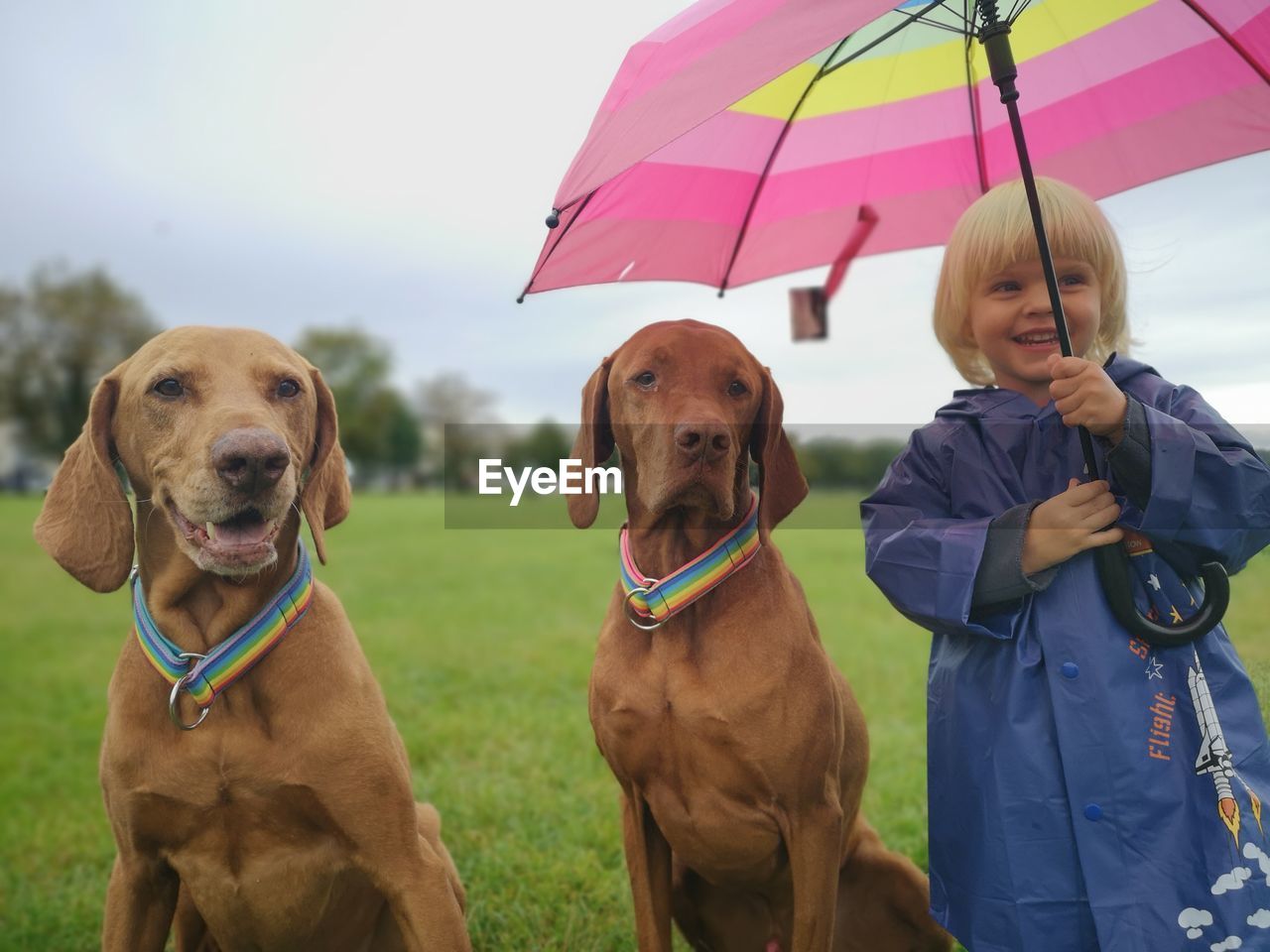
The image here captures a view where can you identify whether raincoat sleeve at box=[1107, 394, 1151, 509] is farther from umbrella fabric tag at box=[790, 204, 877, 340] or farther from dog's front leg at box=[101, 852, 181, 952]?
dog's front leg at box=[101, 852, 181, 952]

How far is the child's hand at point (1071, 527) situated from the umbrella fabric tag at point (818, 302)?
1.24 m

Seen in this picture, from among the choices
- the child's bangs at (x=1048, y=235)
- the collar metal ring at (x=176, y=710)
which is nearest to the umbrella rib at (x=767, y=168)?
the child's bangs at (x=1048, y=235)

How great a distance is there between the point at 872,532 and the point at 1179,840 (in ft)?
3.34

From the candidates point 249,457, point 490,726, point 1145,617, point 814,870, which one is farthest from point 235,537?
point 490,726

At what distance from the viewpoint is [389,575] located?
15289 millimetres

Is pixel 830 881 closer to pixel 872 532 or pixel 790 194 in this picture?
pixel 872 532

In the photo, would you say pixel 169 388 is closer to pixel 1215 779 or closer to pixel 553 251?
pixel 553 251

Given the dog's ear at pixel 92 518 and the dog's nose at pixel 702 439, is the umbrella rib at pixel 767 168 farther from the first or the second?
the dog's ear at pixel 92 518

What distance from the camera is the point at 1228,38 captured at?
2.71 metres

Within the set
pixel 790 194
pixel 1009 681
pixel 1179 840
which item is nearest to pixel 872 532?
pixel 1009 681

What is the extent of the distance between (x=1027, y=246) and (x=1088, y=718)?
1229 mm

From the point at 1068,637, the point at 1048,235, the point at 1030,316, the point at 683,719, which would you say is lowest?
the point at 683,719

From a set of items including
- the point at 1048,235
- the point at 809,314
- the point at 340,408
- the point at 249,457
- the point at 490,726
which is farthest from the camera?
the point at 340,408

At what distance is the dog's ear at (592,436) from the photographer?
279 centimetres
